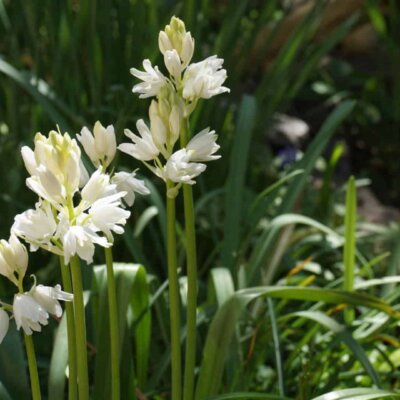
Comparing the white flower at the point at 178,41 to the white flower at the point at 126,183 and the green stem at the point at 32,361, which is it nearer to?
the white flower at the point at 126,183

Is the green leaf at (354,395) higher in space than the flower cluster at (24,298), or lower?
lower

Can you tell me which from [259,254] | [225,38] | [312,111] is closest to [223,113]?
[225,38]

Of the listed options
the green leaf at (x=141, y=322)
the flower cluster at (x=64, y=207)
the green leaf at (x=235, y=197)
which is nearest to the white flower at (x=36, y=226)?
the flower cluster at (x=64, y=207)

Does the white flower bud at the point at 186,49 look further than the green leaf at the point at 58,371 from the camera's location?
No

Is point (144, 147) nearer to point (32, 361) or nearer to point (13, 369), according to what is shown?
point (32, 361)

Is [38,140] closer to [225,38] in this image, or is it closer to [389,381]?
[389,381]

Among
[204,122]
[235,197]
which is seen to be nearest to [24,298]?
[235,197]
